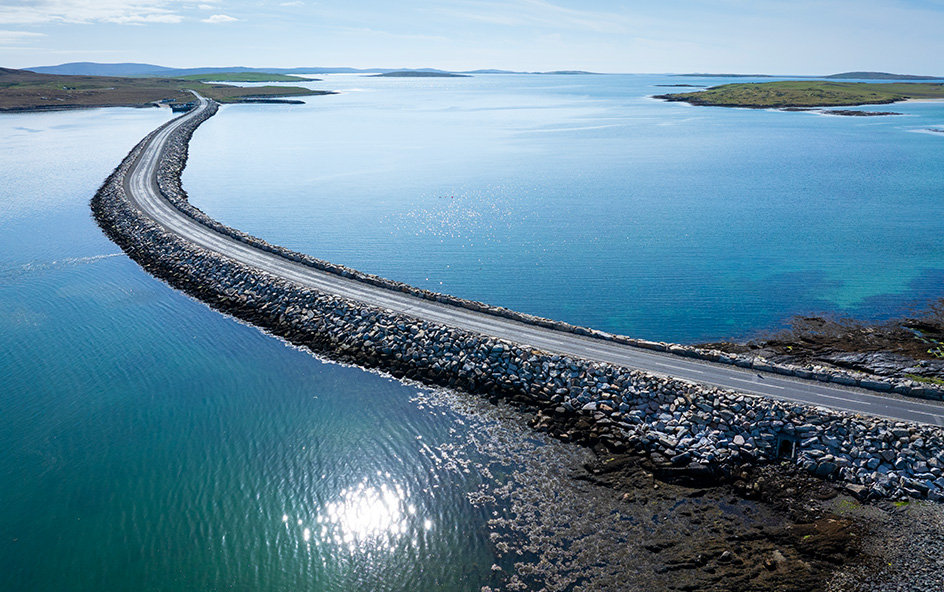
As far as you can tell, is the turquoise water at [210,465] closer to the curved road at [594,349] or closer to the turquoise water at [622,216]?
the curved road at [594,349]

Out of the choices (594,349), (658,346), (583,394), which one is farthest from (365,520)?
(658,346)

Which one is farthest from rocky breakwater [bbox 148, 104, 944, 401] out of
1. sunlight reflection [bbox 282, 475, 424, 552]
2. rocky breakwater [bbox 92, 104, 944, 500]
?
sunlight reflection [bbox 282, 475, 424, 552]

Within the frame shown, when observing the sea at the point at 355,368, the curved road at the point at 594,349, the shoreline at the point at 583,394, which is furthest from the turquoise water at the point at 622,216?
the shoreline at the point at 583,394

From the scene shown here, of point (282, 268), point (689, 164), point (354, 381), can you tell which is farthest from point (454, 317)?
point (689, 164)

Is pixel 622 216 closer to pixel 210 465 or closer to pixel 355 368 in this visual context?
pixel 355 368

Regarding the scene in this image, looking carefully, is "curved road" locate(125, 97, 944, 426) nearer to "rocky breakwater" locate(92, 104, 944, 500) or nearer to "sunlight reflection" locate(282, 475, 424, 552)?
"rocky breakwater" locate(92, 104, 944, 500)

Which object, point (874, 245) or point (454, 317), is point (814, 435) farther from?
point (874, 245)
